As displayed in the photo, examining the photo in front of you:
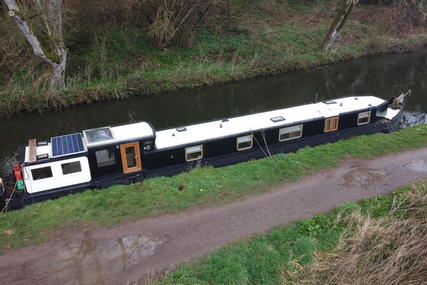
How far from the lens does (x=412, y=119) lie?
836 inches

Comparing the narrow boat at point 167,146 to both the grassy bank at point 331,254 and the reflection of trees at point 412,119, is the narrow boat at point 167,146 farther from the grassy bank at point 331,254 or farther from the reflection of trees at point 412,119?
the grassy bank at point 331,254

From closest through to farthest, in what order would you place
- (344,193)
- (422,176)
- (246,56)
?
(344,193), (422,176), (246,56)

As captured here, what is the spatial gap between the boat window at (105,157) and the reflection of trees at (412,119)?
1532 centimetres

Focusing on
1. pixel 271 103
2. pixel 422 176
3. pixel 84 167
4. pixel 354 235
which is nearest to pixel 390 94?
pixel 271 103

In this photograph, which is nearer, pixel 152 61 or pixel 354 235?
pixel 354 235

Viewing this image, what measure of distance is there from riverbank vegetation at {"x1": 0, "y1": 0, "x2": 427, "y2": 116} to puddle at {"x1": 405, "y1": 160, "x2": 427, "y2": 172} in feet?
49.2

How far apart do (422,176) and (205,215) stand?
7.89 m

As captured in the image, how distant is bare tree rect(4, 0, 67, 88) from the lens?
20.6 metres

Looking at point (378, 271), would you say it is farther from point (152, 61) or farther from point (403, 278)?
point (152, 61)

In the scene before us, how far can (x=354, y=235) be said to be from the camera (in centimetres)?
1010

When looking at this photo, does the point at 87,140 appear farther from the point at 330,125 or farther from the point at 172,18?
the point at 172,18

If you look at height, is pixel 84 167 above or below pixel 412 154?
above

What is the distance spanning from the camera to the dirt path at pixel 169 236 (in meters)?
9.44

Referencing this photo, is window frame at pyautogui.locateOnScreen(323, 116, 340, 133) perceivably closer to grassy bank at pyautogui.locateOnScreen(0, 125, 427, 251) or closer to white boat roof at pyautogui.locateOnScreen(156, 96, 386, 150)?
white boat roof at pyautogui.locateOnScreen(156, 96, 386, 150)
